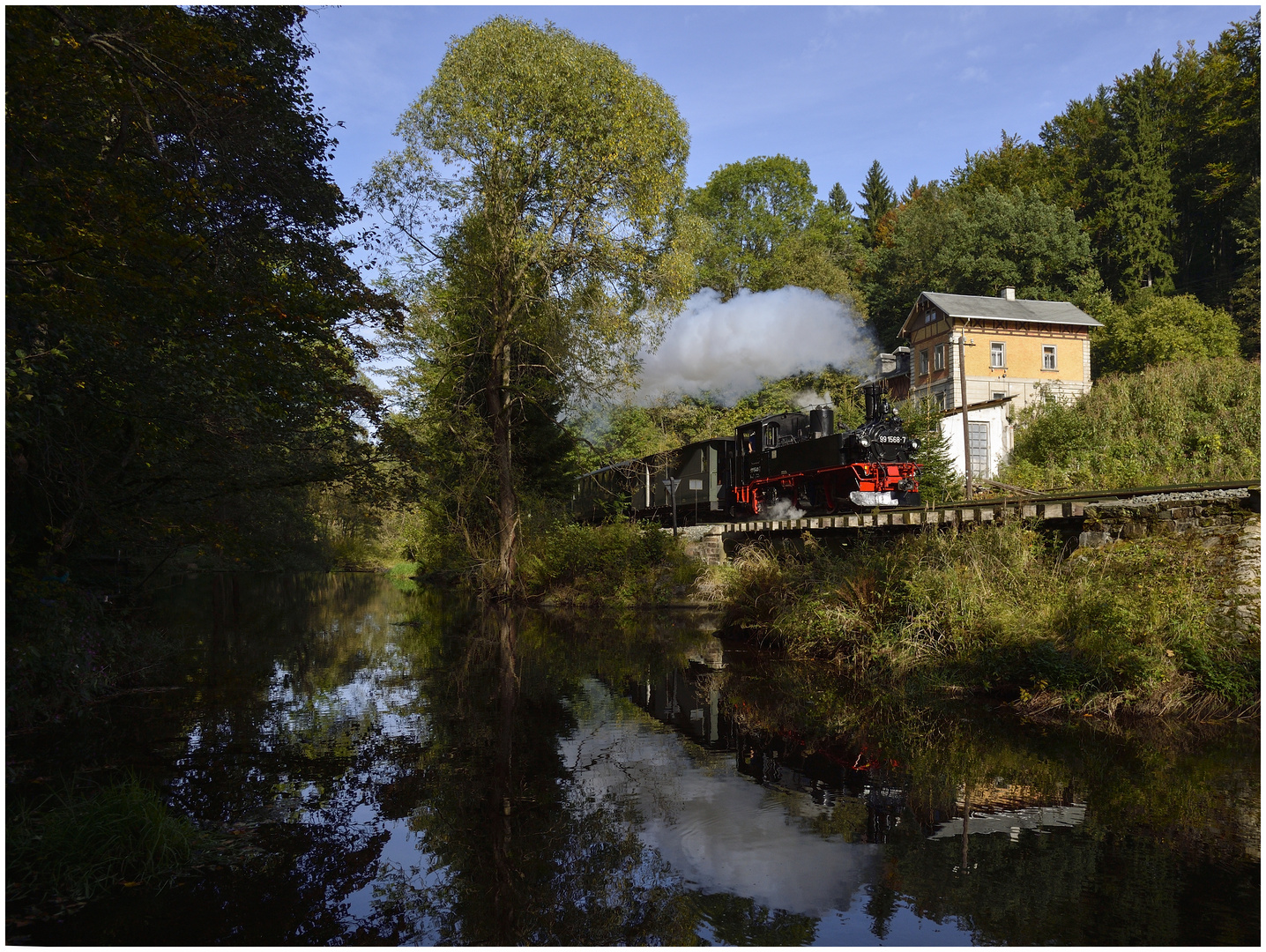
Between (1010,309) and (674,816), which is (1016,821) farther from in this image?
(1010,309)

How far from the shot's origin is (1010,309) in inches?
1379

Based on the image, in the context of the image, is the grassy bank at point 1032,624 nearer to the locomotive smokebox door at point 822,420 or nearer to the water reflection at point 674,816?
the water reflection at point 674,816

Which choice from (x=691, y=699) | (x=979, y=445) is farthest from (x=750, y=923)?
(x=979, y=445)

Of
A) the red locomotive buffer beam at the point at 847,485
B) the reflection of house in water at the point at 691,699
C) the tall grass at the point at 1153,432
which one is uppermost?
the tall grass at the point at 1153,432

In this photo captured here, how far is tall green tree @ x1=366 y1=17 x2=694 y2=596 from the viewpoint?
1853cm

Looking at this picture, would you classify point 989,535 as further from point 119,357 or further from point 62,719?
point 62,719

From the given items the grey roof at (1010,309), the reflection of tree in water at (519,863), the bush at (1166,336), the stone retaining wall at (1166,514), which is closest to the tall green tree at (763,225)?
the grey roof at (1010,309)

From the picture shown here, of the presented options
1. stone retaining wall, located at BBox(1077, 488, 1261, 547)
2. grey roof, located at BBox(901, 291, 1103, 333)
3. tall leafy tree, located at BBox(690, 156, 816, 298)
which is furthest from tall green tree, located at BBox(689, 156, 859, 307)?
stone retaining wall, located at BBox(1077, 488, 1261, 547)

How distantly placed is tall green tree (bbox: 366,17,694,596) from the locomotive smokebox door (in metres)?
4.35

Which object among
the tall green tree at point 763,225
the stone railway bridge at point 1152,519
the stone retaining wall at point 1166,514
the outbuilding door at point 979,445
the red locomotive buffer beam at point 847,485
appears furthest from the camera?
the tall green tree at point 763,225

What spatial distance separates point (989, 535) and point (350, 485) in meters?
9.87

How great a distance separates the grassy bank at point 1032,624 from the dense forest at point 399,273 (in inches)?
295

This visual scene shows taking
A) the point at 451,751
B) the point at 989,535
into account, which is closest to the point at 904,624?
the point at 989,535

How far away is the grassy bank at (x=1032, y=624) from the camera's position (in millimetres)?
8016
